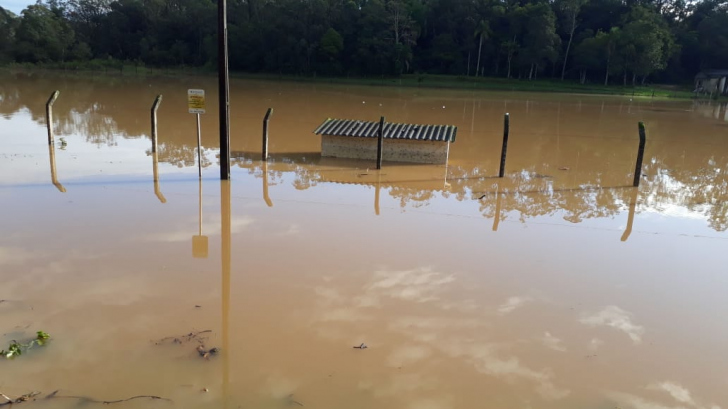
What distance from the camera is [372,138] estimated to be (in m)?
16.2

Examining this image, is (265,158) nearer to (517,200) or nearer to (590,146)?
(517,200)

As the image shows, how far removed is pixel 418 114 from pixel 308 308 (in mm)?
25254

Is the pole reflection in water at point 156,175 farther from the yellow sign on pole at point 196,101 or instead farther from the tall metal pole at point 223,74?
the yellow sign on pole at point 196,101

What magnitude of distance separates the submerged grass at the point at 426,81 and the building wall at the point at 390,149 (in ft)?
132

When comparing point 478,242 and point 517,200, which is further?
point 517,200

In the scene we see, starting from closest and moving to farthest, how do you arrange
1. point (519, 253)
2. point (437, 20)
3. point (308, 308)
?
point (308, 308), point (519, 253), point (437, 20)

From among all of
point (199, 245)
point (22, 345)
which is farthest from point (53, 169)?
point (22, 345)

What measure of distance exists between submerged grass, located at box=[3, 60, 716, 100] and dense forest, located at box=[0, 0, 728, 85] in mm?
2306

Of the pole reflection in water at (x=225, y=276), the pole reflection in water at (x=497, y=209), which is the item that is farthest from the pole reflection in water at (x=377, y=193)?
the pole reflection in water at (x=225, y=276)

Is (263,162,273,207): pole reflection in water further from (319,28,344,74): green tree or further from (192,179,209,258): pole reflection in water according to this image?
(319,28,344,74): green tree

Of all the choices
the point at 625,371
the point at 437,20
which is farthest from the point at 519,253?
the point at 437,20

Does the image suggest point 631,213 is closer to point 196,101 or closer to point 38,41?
point 196,101

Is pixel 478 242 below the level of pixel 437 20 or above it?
below

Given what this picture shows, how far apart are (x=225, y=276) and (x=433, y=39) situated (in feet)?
216
